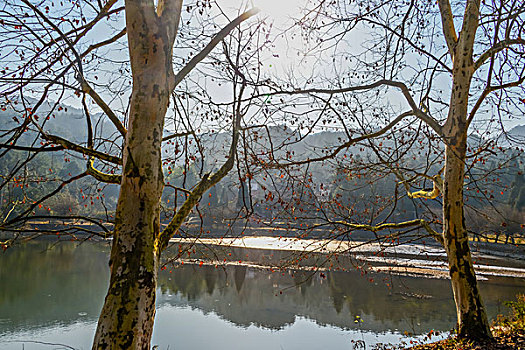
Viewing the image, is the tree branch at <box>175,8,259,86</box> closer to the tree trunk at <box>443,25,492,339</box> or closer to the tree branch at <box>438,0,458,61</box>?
the tree trunk at <box>443,25,492,339</box>

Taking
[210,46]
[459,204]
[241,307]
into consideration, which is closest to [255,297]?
[241,307]

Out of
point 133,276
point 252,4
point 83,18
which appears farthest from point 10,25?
point 133,276

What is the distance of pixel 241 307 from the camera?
1370 cm

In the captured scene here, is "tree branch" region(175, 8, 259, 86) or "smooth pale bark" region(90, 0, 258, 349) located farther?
"tree branch" region(175, 8, 259, 86)

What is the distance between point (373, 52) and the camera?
18.4ft

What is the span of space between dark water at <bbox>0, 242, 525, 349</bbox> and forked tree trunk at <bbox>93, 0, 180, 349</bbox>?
6195 mm

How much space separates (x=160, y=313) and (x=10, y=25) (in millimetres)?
10897

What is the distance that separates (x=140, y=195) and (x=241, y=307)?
12.2 m

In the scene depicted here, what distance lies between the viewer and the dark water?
10328 mm

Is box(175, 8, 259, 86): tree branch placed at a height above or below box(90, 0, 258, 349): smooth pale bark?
above

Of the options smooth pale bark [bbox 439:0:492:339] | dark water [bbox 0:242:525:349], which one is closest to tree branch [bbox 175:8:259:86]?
smooth pale bark [bbox 439:0:492:339]

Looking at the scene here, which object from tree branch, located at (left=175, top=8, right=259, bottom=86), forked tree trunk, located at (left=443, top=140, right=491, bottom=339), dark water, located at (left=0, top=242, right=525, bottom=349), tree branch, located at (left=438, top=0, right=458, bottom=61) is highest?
tree branch, located at (left=438, top=0, right=458, bottom=61)

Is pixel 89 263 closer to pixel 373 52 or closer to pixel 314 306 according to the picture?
pixel 314 306

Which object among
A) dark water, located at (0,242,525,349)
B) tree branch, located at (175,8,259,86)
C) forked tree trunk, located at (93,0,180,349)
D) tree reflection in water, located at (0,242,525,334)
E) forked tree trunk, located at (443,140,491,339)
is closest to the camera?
forked tree trunk, located at (93,0,180,349)
